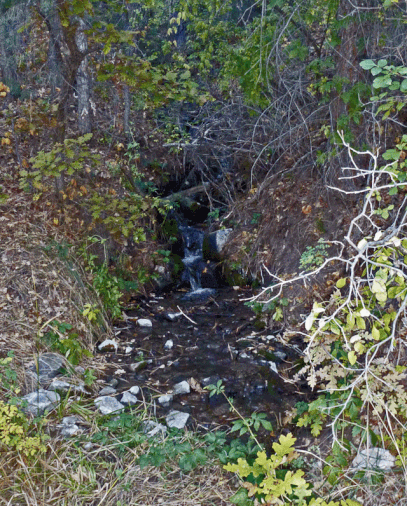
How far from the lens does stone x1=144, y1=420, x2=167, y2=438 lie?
321 centimetres

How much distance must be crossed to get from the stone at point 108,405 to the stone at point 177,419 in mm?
376

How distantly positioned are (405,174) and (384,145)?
126 centimetres

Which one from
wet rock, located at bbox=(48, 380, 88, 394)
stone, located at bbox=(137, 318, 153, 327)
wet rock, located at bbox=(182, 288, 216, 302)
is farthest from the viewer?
wet rock, located at bbox=(182, 288, 216, 302)

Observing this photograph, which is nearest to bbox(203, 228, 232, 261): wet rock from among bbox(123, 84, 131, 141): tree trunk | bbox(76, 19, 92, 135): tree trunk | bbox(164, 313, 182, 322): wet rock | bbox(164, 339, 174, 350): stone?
bbox(164, 313, 182, 322): wet rock

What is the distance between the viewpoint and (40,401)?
11.0 feet

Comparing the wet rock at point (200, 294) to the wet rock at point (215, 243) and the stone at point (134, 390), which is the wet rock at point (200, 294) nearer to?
the wet rock at point (215, 243)

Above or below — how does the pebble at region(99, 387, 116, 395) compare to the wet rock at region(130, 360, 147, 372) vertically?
above

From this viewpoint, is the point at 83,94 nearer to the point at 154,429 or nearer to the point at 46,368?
the point at 46,368

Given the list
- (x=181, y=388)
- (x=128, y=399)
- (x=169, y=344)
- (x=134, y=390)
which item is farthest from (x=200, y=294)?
(x=128, y=399)

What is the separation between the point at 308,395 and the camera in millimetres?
3727

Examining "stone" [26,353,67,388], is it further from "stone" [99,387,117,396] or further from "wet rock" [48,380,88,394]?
"stone" [99,387,117,396]

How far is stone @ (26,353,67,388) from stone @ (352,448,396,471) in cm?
237

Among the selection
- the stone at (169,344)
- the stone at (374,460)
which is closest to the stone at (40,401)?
the stone at (169,344)

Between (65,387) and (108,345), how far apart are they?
3.00ft
